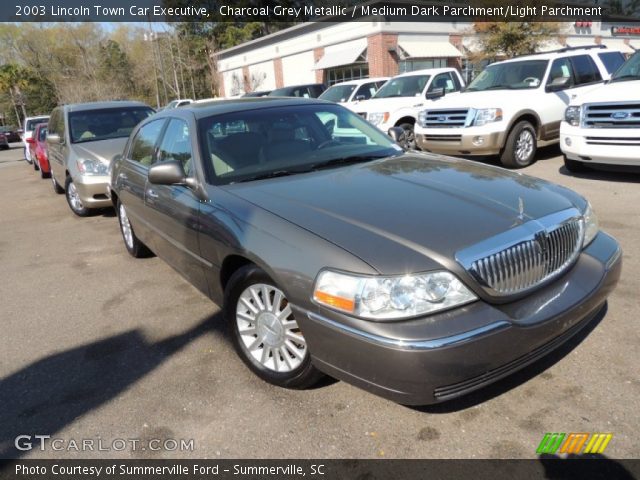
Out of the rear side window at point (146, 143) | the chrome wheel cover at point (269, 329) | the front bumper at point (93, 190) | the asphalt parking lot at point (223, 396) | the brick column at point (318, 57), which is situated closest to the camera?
the asphalt parking lot at point (223, 396)

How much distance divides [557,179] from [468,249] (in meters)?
6.38

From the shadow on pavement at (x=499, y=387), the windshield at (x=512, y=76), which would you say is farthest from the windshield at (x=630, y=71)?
the shadow on pavement at (x=499, y=387)

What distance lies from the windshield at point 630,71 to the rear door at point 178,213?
6849 millimetres

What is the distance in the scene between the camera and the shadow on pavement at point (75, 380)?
295 centimetres

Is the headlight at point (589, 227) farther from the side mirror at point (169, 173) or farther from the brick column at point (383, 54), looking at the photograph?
the brick column at point (383, 54)

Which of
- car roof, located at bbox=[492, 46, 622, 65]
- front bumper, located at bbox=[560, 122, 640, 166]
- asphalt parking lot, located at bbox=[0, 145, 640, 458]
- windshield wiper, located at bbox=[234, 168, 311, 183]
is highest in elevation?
car roof, located at bbox=[492, 46, 622, 65]

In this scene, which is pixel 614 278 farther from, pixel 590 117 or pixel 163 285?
pixel 590 117

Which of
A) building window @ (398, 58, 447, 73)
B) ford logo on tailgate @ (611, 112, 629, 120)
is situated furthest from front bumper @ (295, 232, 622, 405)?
building window @ (398, 58, 447, 73)

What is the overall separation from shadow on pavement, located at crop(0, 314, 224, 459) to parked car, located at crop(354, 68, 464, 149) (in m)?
8.09

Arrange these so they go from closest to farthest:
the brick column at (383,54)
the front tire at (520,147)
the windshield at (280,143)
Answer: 1. the windshield at (280,143)
2. the front tire at (520,147)
3. the brick column at (383,54)

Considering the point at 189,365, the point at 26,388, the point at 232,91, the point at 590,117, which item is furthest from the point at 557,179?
the point at 232,91

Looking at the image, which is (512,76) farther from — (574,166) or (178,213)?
(178,213)

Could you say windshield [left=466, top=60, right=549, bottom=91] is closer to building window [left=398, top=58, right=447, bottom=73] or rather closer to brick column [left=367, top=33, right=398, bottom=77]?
brick column [left=367, top=33, right=398, bottom=77]

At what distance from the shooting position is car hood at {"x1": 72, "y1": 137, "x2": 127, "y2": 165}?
781 cm
